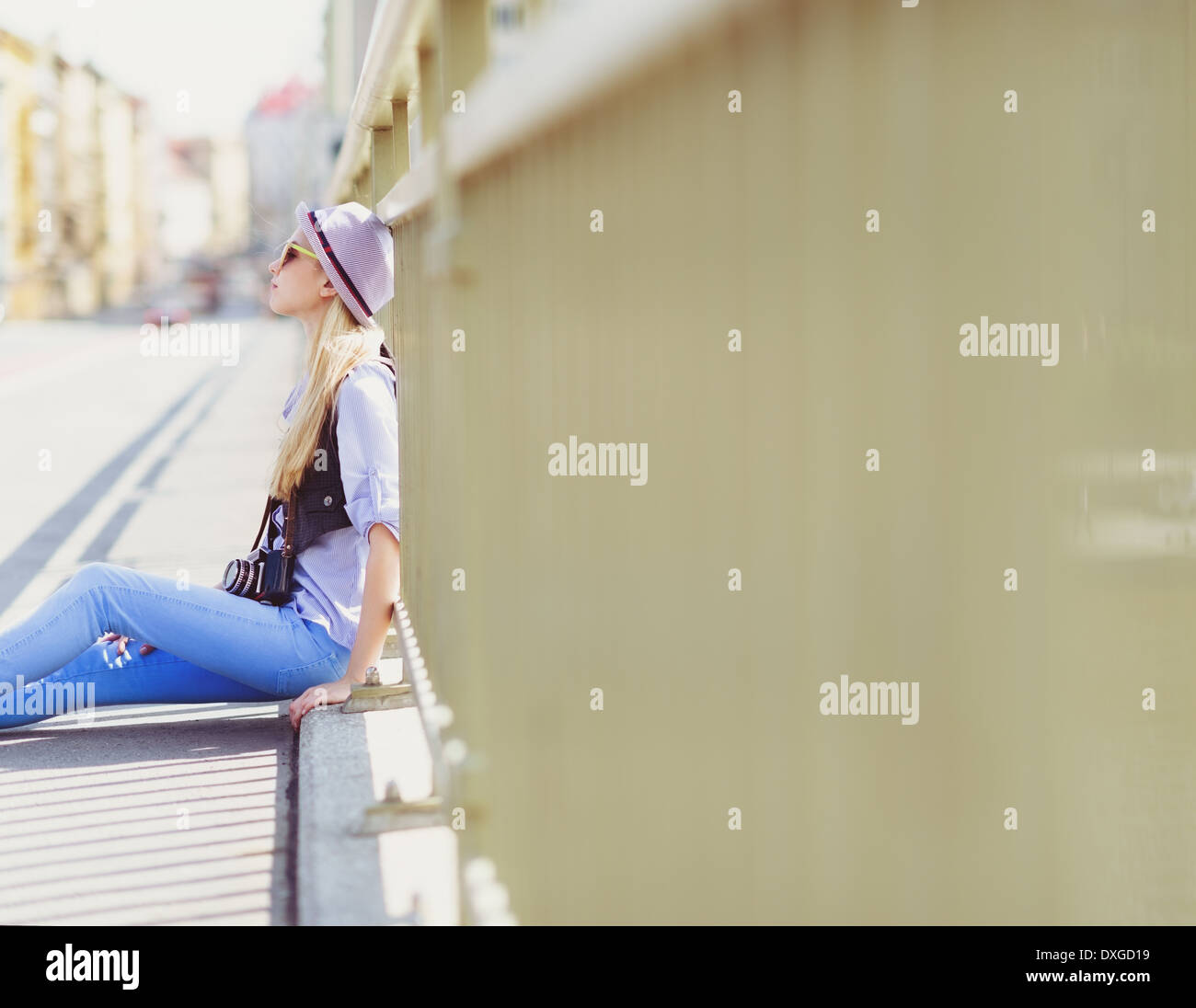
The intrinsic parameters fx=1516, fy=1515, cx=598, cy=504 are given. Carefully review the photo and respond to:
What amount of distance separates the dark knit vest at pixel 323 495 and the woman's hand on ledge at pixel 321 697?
15.2 inches

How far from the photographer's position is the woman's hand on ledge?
12.9ft

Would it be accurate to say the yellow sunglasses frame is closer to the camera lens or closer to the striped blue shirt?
the striped blue shirt

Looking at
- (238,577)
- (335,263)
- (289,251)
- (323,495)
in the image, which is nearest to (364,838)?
(323,495)

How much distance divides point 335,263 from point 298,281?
14 cm

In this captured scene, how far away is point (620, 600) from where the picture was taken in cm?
184

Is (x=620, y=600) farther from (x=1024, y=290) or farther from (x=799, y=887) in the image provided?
(x=1024, y=290)

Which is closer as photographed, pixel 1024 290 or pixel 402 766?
pixel 1024 290

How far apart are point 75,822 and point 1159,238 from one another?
9.26 ft

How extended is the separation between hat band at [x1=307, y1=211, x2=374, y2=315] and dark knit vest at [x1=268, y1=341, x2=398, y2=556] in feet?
0.53

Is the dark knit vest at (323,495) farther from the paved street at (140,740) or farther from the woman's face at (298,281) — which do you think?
the paved street at (140,740)

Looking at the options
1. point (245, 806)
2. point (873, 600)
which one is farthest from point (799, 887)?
point (245, 806)

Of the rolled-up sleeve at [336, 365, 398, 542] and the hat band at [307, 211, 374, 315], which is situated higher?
the hat band at [307, 211, 374, 315]

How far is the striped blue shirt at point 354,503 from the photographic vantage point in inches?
149

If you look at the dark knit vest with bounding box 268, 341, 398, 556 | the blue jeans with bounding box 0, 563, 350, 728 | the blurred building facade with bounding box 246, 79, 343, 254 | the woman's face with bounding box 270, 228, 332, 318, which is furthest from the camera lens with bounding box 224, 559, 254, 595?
the blurred building facade with bounding box 246, 79, 343, 254
